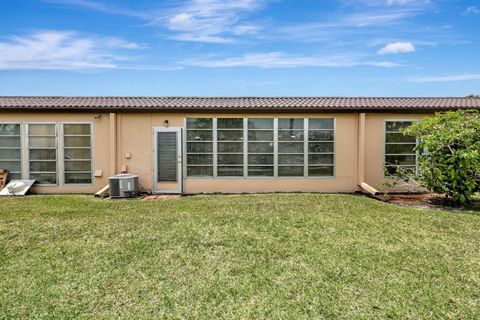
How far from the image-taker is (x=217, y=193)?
1164 centimetres

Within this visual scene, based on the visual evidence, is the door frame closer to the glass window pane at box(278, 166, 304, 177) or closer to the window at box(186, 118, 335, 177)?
the window at box(186, 118, 335, 177)

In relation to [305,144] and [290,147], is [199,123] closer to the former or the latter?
[290,147]

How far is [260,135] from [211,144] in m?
1.71

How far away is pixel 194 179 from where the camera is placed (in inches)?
460

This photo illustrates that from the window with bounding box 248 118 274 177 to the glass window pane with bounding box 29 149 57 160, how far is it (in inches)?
260

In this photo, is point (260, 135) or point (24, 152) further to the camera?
point (260, 135)

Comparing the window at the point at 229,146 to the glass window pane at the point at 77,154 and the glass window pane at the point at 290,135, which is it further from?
the glass window pane at the point at 77,154

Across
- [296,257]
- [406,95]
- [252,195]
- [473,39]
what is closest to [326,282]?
[296,257]

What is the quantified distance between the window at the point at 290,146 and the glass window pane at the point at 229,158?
1.41 metres

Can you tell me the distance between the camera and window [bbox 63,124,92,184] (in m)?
11.6

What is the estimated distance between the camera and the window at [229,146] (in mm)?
11711

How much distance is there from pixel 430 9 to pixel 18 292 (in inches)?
611

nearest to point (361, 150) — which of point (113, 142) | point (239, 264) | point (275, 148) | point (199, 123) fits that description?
point (275, 148)

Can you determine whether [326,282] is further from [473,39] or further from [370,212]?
[473,39]
